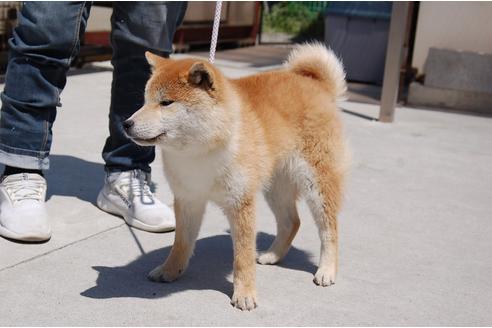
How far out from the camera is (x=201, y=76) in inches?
84.0

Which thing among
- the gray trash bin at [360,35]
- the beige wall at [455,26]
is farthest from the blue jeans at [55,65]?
the gray trash bin at [360,35]

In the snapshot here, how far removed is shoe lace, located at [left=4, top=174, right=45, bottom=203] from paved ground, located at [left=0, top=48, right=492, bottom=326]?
0.18m

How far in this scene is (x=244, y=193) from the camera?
7.52 ft

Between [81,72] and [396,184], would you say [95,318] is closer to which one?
[396,184]

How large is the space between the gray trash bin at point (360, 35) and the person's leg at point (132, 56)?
4313 millimetres

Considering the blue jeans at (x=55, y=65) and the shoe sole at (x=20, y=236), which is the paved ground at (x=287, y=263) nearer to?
the shoe sole at (x=20, y=236)

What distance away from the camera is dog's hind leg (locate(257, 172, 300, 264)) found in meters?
2.72

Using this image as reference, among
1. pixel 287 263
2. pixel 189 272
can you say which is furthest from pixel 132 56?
pixel 287 263

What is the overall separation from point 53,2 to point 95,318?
128 cm

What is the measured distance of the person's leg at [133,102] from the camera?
2.92 meters

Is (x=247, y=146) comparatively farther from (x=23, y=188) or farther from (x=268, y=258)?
(x=23, y=188)

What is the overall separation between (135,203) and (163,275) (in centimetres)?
60

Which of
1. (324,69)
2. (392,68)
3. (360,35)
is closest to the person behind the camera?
(324,69)

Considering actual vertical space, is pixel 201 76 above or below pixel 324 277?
above
